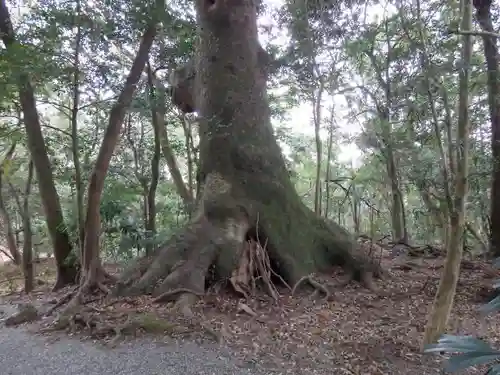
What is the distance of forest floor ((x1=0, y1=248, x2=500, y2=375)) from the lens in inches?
149

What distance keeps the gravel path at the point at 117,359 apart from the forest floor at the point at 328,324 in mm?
196

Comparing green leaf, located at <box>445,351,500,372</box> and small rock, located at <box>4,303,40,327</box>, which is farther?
small rock, located at <box>4,303,40,327</box>

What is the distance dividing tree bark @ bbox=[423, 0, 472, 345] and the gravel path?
5.88 ft

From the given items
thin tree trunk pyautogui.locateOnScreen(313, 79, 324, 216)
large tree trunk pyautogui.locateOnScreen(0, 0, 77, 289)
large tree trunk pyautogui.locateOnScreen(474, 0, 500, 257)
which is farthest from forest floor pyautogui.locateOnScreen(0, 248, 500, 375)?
thin tree trunk pyautogui.locateOnScreen(313, 79, 324, 216)

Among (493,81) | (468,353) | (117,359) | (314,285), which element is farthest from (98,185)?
(493,81)

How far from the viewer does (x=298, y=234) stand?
611cm

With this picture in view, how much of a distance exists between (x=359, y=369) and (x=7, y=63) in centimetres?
564

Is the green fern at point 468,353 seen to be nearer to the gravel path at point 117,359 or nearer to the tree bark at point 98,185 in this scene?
the gravel path at point 117,359

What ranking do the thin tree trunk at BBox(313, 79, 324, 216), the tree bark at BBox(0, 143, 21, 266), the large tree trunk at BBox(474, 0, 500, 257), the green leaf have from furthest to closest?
the tree bark at BBox(0, 143, 21, 266) → the thin tree trunk at BBox(313, 79, 324, 216) → the large tree trunk at BBox(474, 0, 500, 257) → the green leaf

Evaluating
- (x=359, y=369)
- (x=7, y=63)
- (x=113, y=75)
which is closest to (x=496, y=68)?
(x=359, y=369)

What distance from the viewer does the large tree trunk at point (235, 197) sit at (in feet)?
17.5

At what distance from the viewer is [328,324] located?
4.68 m

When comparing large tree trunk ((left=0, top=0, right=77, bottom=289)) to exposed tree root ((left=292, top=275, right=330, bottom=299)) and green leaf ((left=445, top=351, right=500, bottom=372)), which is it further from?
green leaf ((left=445, top=351, right=500, bottom=372))

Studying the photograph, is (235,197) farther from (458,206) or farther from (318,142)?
(318,142)
